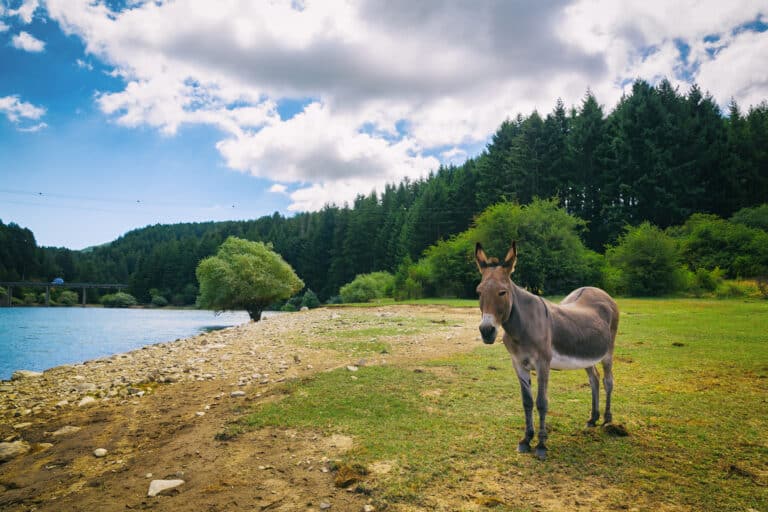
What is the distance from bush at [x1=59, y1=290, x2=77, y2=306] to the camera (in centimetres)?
7906

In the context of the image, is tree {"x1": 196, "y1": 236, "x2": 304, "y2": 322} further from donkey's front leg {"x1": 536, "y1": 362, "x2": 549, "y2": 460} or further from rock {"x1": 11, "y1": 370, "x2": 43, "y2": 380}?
donkey's front leg {"x1": 536, "y1": 362, "x2": 549, "y2": 460}

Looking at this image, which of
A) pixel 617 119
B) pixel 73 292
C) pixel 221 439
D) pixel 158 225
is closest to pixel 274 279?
pixel 221 439

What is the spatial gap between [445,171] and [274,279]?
58958 millimetres

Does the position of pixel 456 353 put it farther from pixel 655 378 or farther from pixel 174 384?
pixel 174 384

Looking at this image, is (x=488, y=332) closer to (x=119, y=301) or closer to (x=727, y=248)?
(x=727, y=248)

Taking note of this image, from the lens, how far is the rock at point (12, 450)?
215 inches

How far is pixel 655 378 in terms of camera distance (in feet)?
Result: 26.1

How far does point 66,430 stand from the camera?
6316 millimetres

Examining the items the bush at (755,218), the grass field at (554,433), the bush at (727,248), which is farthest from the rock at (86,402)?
the bush at (755,218)

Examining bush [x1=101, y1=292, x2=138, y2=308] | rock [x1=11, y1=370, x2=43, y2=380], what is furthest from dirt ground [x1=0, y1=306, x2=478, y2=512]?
bush [x1=101, y1=292, x2=138, y2=308]

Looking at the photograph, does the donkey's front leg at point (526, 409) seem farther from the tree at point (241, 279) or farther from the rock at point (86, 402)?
the tree at point (241, 279)

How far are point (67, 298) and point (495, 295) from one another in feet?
332

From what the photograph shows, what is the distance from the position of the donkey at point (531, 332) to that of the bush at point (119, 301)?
9389 cm

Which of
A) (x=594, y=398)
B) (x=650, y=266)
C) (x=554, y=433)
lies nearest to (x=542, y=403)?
(x=554, y=433)
